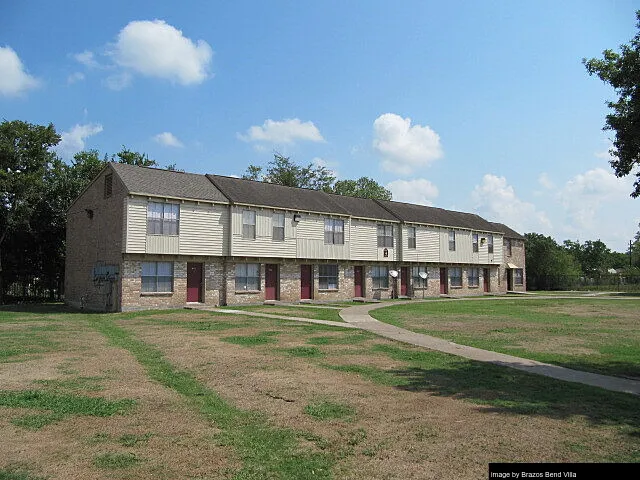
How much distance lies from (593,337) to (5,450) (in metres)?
15.2

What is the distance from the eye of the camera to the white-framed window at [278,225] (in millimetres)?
29906

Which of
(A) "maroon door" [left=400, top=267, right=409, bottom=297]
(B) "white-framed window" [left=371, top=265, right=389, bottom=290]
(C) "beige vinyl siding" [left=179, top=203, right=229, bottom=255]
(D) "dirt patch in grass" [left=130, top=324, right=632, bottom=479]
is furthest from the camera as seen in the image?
(A) "maroon door" [left=400, top=267, right=409, bottom=297]

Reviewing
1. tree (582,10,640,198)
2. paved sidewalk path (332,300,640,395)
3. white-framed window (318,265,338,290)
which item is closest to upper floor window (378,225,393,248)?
white-framed window (318,265,338,290)

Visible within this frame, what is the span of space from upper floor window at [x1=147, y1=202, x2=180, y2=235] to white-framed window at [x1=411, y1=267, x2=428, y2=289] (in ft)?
63.6

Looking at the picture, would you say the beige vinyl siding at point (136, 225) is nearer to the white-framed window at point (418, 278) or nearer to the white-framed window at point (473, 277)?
the white-framed window at point (418, 278)

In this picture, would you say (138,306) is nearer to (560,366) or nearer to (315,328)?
(315,328)

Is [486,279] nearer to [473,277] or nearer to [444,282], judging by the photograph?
[473,277]

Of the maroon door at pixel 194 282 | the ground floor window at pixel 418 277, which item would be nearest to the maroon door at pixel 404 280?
the ground floor window at pixel 418 277

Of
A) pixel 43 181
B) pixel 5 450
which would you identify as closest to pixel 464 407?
pixel 5 450

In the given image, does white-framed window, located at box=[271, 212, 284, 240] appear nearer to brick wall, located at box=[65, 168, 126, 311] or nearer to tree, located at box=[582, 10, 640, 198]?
brick wall, located at box=[65, 168, 126, 311]

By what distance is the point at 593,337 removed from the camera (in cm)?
1541

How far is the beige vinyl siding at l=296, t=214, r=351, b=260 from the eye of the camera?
102 feet

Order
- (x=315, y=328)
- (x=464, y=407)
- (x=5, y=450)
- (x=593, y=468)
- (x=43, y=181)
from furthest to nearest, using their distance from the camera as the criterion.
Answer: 1. (x=43, y=181)
2. (x=315, y=328)
3. (x=464, y=407)
4. (x=5, y=450)
5. (x=593, y=468)

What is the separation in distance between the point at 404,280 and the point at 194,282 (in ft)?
56.1
